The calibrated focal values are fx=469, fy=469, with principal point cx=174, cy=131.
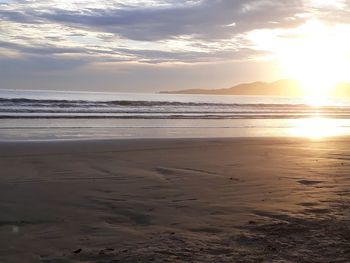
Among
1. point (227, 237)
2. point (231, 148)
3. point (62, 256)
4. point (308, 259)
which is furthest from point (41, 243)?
point (231, 148)

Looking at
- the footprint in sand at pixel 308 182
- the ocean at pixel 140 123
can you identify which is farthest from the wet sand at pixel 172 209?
the ocean at pixel 140 123

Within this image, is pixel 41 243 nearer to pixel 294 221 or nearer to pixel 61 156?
pixel 294 221

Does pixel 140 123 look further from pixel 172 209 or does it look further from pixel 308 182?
pixel 172 209

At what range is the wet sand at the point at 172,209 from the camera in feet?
14.9

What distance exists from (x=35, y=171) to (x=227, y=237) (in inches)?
213

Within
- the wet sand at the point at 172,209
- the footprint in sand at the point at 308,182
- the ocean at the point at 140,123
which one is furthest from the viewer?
the ocean at the point at 140,123

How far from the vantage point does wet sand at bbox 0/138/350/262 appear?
14.9 feet

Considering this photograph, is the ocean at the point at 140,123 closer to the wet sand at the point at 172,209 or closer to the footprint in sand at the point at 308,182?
the wet sand at the point at 172,209

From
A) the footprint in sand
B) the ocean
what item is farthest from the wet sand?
the ocean

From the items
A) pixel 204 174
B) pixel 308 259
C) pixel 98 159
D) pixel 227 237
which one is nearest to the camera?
pixel 308 259

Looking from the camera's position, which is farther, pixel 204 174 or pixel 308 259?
pixel 204 174

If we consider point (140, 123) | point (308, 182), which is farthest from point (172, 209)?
point (140, 123)

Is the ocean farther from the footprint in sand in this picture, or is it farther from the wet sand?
the footprint in sand

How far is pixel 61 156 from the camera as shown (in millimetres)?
11672
